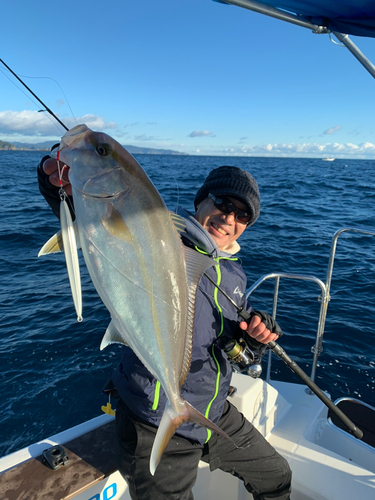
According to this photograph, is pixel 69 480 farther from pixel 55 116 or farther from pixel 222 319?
pixel 55 116

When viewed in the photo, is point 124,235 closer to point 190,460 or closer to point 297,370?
point 190,460

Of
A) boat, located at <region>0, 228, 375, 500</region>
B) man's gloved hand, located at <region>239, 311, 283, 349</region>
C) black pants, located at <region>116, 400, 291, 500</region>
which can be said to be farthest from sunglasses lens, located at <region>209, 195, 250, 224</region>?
black pants, located at <region>116, 400, 291, 500</region>

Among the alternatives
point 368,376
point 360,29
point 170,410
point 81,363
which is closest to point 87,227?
point 170,410

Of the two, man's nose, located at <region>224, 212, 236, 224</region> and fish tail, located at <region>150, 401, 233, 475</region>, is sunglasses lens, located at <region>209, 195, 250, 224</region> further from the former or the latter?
fish tail, located at <region>150, 401, 233, 475</region>

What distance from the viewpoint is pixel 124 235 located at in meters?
1.45

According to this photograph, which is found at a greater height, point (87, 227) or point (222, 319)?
point (87, 227)

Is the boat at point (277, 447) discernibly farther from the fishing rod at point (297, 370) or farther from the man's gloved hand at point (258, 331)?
the man's gloved hand at point (258, 331)

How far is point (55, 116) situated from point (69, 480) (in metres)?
2.49

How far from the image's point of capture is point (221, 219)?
2877 mm

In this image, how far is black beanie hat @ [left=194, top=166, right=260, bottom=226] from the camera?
110 inches

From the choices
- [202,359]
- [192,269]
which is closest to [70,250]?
[192,269]

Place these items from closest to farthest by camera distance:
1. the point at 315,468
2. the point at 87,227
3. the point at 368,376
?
the point at 87,227 < the point at 315,468 < the point at 368,376

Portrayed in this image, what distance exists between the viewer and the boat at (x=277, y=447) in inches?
90.4

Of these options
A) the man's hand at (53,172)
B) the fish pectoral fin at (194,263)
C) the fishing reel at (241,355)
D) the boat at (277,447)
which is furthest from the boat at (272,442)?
the man's hand at (53,172)
